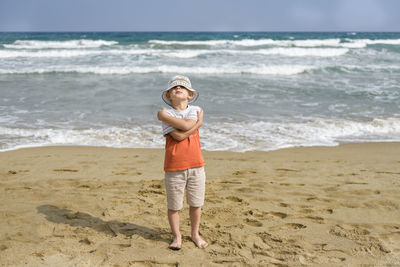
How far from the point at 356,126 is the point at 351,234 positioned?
5214 mm

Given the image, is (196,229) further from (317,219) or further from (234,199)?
(317,219)

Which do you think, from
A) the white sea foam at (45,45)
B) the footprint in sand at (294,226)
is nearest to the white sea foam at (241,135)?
the footprint in sand at (294,226)

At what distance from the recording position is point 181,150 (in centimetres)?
294

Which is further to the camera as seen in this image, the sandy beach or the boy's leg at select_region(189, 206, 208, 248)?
the boy's leg at select_region(189, 206, 208, 248)

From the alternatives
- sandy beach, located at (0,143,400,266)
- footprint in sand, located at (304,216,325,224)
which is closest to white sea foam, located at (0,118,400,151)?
sandy beach, located at (0,143,400,266)

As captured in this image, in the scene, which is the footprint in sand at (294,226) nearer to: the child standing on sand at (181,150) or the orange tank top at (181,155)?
the child standing on sand at (181,150)

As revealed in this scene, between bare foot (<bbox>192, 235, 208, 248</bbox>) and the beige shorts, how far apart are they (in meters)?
0.31

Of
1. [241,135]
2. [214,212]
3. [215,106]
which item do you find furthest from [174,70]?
[214,212]

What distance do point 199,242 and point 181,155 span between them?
774 mm

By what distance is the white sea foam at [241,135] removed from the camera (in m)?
6.68

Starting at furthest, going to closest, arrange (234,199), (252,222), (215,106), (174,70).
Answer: (174,70), (215,106), (234,199), (252,222)

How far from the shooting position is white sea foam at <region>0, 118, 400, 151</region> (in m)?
6.68

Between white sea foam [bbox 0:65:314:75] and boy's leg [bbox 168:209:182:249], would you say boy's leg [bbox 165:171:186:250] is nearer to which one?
boy's leg [bbox 168:209:182:249]

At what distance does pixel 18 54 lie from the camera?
24.5m
